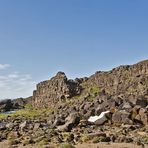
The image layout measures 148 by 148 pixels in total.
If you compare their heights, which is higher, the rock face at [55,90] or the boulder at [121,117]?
the rock face at [55,90]

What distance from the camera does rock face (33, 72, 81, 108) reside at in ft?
506

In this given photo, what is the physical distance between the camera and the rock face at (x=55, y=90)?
154125 millimetres

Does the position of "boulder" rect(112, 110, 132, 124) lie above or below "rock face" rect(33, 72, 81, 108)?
below

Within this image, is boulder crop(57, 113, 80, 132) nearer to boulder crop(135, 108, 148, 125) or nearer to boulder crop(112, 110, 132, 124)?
boulder crop(112, 110, 132, 124)

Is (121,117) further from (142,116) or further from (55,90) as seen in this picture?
(55,90)

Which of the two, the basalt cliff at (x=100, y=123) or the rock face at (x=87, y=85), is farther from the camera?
the rock face at (x=87, y=85)

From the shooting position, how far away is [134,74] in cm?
14050

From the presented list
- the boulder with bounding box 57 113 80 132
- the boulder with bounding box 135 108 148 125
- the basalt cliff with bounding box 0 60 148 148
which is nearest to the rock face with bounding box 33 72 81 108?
the basalt cliff with bounding box 0 60 148 148

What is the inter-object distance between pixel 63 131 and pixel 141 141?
1563cm

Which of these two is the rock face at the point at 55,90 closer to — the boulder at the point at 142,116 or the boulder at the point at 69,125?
the boulder at the point at 69,125

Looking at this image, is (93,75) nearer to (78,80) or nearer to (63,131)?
(78,80)

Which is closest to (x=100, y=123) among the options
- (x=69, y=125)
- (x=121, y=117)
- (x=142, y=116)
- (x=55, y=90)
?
(x=121, y=117)

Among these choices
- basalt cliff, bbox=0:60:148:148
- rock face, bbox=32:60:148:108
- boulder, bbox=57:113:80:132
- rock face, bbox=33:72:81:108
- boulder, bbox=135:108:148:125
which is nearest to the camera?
basalt cliff, bbox=0:60:148:148

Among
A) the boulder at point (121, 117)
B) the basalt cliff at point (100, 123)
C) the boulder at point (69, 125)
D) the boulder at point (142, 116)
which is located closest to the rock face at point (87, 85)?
the basalt cliff at point (100, 123)
